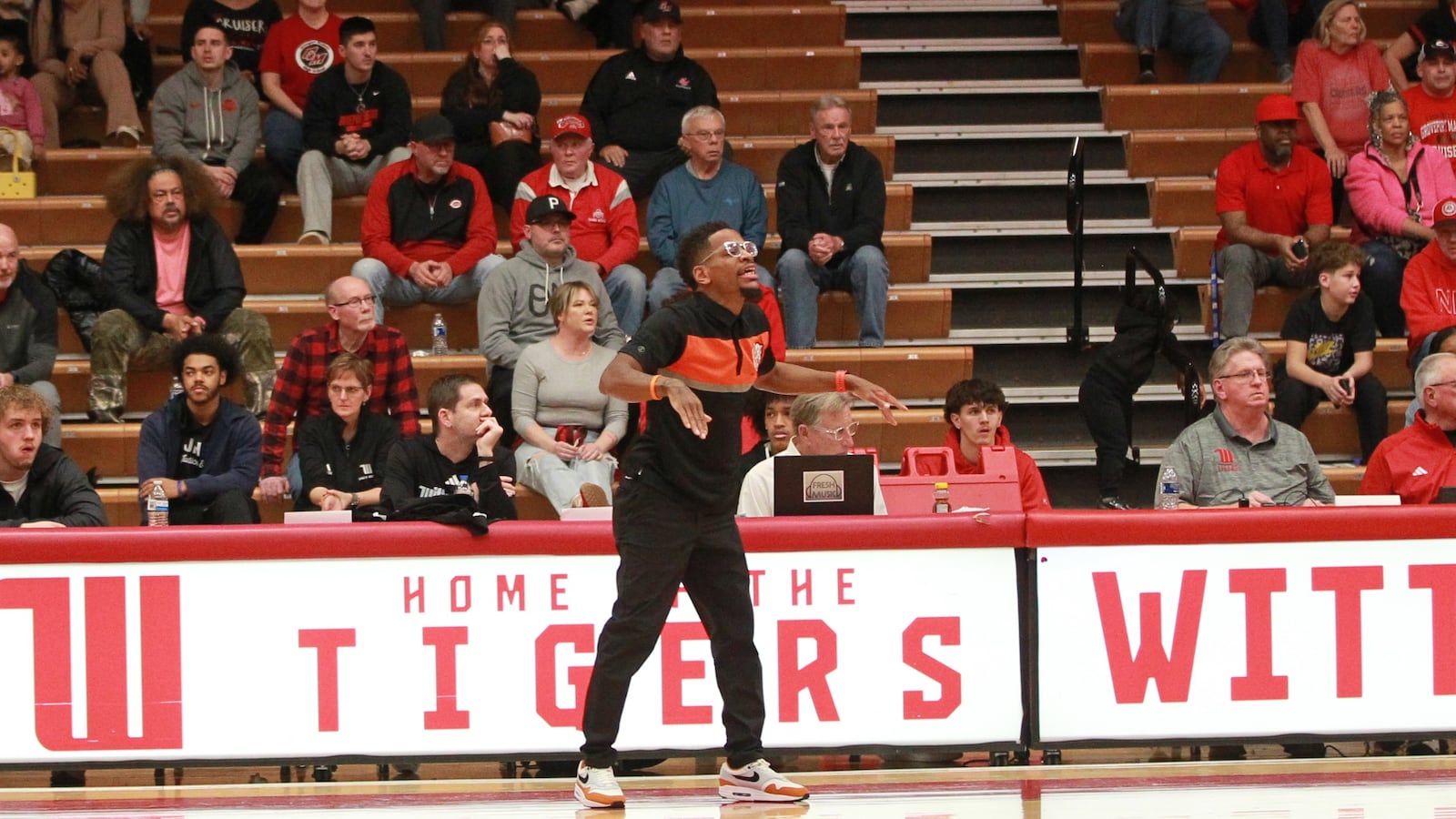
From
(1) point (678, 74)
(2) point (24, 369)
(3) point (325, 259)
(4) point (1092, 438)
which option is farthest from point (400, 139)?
(4) point (1092, 438)

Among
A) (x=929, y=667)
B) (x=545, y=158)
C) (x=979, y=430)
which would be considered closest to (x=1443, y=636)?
(x=929, y=667)

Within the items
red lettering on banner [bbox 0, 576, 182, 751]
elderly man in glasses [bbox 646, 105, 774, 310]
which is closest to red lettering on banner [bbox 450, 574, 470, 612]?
red lettering on banner [bbox 0, 576, 182, 751]

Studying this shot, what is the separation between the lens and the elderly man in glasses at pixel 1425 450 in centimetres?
790

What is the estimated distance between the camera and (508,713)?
663 cm

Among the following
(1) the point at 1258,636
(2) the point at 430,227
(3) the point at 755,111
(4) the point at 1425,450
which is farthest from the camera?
(3) the point at 755,111

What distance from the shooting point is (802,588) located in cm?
668

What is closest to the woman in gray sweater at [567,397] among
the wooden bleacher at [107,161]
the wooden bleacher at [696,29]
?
the wooden bleacher at [107,161]

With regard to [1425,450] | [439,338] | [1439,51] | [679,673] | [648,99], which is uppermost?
[1439,51]

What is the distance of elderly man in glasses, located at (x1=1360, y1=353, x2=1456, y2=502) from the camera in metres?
7.90

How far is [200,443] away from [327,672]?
2.49 metres

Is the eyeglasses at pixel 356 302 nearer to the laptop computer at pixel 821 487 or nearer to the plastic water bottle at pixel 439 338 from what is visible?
the plastic water bottle at pixel 439 338

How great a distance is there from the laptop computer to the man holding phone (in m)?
3.73

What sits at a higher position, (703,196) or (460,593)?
(703,196)

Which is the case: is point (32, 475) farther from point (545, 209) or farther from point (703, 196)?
point (703, 196)
